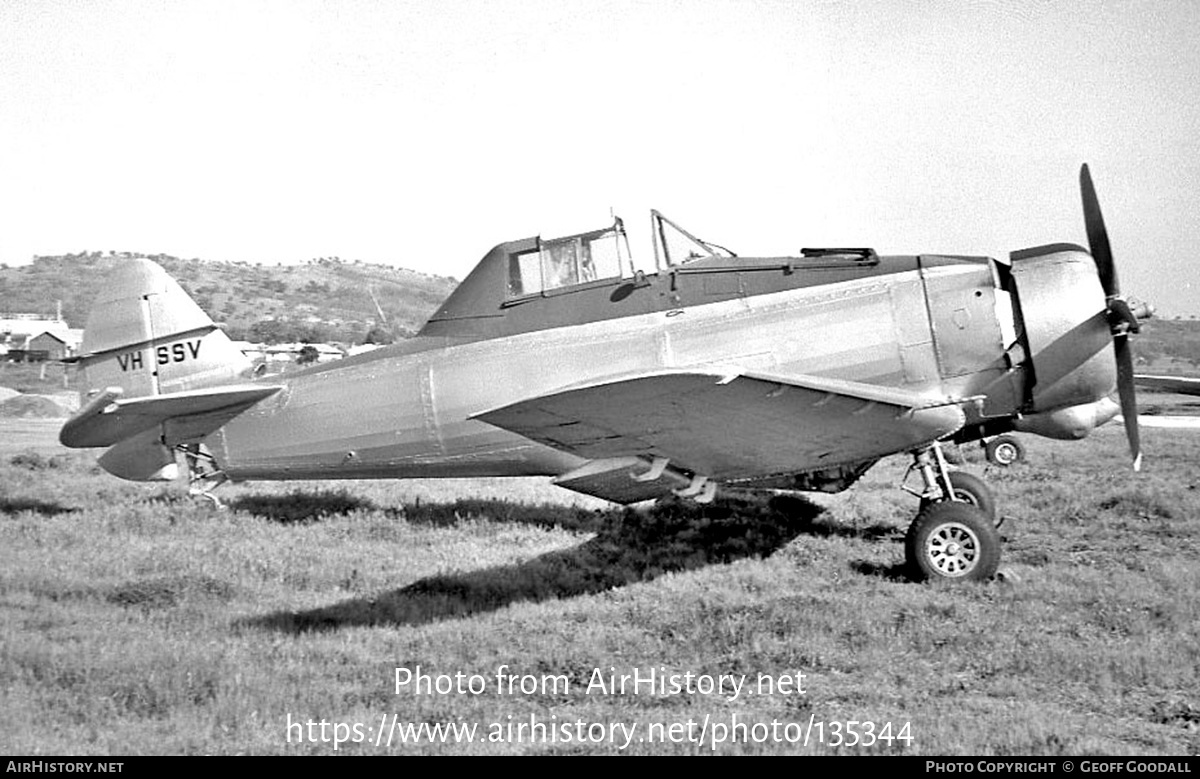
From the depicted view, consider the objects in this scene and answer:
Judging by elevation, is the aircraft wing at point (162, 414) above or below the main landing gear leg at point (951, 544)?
above

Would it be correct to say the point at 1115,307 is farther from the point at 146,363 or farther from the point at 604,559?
the point at 146,363

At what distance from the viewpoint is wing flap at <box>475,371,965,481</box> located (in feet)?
17.0

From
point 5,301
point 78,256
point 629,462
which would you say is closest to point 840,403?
point 629,462

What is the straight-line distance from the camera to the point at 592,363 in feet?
22.7

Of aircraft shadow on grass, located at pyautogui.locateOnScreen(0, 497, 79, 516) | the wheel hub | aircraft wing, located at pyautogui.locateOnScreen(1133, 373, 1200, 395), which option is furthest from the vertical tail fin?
aircraft wing, located at pyautogui.locateOnScreen(1133, 373, 1200, 395)

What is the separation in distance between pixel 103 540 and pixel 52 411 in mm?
28175

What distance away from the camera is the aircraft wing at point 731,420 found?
516 centimetres

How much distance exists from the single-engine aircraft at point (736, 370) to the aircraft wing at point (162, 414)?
24.6 inches

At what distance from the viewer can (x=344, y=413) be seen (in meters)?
7.96

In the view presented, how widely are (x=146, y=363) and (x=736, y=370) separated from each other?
268 inches

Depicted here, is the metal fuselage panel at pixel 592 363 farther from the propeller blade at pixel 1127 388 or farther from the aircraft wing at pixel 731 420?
the propeller blade at pixel 1127 388

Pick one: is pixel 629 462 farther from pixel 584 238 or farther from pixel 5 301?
pixel 5 301

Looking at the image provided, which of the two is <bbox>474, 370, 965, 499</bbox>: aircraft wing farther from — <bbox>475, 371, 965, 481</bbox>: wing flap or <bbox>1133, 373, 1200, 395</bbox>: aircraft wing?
<bbox>1133, 373, 1200, 395</bbox>: aircraft wing

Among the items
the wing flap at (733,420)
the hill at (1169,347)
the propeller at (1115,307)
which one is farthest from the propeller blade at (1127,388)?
the hill at (1169,347)
